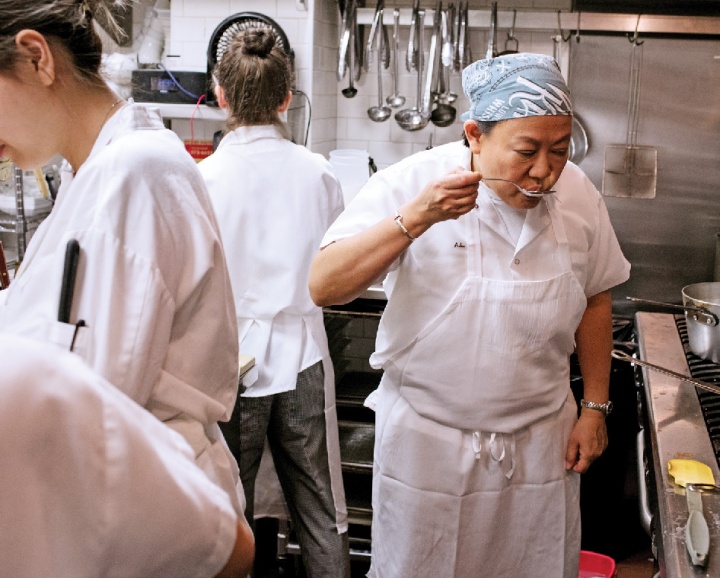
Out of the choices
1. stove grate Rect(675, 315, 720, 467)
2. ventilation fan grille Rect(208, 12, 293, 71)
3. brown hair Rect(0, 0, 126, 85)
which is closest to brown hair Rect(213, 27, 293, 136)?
ventilation fan grille Rect(208, 12, 293, 71)

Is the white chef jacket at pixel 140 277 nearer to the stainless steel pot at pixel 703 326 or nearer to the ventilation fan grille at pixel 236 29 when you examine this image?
the stainless steel pot at pixel 703 326

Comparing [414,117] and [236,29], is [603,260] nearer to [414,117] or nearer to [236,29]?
[414,117]

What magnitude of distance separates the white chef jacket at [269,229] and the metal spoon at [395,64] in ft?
3.90

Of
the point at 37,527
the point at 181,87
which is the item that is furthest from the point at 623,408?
the point at 37,527

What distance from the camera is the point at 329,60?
13.4 ft

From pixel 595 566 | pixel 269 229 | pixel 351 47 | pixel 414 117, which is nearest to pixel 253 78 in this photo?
pixel 269 229

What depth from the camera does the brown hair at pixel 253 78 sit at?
2697 mm

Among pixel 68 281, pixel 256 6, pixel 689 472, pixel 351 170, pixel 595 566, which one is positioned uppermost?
pixel 256 6

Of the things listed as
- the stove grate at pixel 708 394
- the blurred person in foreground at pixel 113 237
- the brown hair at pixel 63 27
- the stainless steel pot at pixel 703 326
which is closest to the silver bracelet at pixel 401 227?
the blurred person in foreground at pixel 113 237

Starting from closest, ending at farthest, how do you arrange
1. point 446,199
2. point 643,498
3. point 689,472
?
1. point 446,199
2. point 689,472
3. point 643,498

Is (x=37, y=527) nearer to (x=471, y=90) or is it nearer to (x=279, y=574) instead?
(x=471, y=90)

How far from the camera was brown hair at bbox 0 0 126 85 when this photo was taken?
1.25m

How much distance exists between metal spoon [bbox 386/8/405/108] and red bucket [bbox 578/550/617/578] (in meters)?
2.14

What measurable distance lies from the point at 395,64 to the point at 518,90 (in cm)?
221
